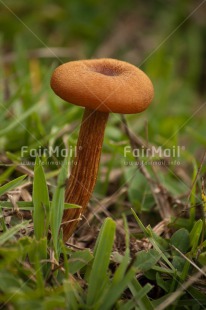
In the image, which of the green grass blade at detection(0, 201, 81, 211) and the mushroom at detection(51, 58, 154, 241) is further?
the green grass blade at detection(0, 201, 81, 211)

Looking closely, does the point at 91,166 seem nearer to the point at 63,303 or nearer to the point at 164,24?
the point at 63,303

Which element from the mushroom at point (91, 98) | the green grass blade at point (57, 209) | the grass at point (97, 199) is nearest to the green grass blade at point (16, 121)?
the grass at point (97, 199)

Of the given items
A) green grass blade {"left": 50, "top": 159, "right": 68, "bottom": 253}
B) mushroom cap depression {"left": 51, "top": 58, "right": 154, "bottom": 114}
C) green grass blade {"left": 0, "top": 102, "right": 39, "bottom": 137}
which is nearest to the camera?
mushroom cap depression {"left": 51, "top": 58, "right": 154, "bottom": 114}

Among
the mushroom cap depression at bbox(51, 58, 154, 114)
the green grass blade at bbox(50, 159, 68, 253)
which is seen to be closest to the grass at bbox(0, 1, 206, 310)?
the green grass blade at bbox(50, 159, 68, 253)

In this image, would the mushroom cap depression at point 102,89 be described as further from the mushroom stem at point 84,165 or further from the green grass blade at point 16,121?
the green grass blade at point 16,121

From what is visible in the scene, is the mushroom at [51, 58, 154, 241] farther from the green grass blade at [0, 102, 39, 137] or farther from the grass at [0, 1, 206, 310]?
the green grass blade at [0, 102, 39, 137]

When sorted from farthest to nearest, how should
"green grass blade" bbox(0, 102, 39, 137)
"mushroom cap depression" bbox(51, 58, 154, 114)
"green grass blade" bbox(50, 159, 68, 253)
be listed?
"green grass blade" bbox(0, 102, 39, 137) < "green grass blade" bbox(50, 159, 68, 253) < "mushroom cap depression" bbox(51, 58, 154, 114)
